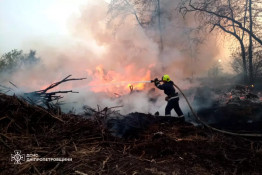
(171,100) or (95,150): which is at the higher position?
(171,100)

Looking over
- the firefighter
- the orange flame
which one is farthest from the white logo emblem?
the orange flame

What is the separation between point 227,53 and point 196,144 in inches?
1026

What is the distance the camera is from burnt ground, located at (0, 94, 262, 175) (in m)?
2.89

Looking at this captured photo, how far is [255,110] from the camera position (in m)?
7.67

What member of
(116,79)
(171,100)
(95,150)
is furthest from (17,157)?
(116,79)

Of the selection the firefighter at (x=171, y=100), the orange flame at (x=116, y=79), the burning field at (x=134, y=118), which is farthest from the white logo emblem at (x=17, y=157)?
the orange flame at (x=116, y=79)

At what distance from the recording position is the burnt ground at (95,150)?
9.48 ft

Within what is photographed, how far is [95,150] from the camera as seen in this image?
11.7ft

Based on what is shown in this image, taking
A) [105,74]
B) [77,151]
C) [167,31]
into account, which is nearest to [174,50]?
[167,31]

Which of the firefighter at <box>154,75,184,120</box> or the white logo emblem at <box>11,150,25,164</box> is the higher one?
the firefighter at <box>154,75,184,120</box>

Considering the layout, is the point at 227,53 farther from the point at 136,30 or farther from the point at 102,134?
the point at 102,134

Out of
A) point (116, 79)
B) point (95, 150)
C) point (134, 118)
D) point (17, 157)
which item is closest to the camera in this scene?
point (17, 157)

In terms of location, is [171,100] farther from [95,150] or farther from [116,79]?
[116,79]

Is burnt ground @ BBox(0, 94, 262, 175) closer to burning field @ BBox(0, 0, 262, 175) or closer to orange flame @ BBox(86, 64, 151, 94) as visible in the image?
burning field @ BBox(0, 0, 262, 175)
